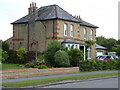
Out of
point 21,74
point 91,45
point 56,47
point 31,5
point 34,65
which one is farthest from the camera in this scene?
point 91,45

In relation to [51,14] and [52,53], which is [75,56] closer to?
[52,53]

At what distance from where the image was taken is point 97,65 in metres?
29.0

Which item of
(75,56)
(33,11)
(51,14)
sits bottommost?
(75,56)

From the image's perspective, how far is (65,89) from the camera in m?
13.6

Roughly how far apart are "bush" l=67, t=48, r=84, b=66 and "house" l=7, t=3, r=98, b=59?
17.3ft

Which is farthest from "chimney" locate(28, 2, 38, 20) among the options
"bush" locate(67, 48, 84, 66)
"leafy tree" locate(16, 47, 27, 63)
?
"bush" locate(67, 48, 84, 66)

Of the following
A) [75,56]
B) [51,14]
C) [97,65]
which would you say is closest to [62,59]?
[75,56]

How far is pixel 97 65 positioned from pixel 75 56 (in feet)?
10.3

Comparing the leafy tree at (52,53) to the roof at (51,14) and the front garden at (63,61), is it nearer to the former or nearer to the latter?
the front garden at (63,61)

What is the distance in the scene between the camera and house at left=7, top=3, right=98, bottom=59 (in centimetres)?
3484

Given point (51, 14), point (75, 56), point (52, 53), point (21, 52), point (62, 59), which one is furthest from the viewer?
point (51, 14)

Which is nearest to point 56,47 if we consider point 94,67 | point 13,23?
point 94,67

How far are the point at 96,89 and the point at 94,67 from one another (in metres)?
15.3

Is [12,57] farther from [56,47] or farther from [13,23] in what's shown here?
[56,47]
